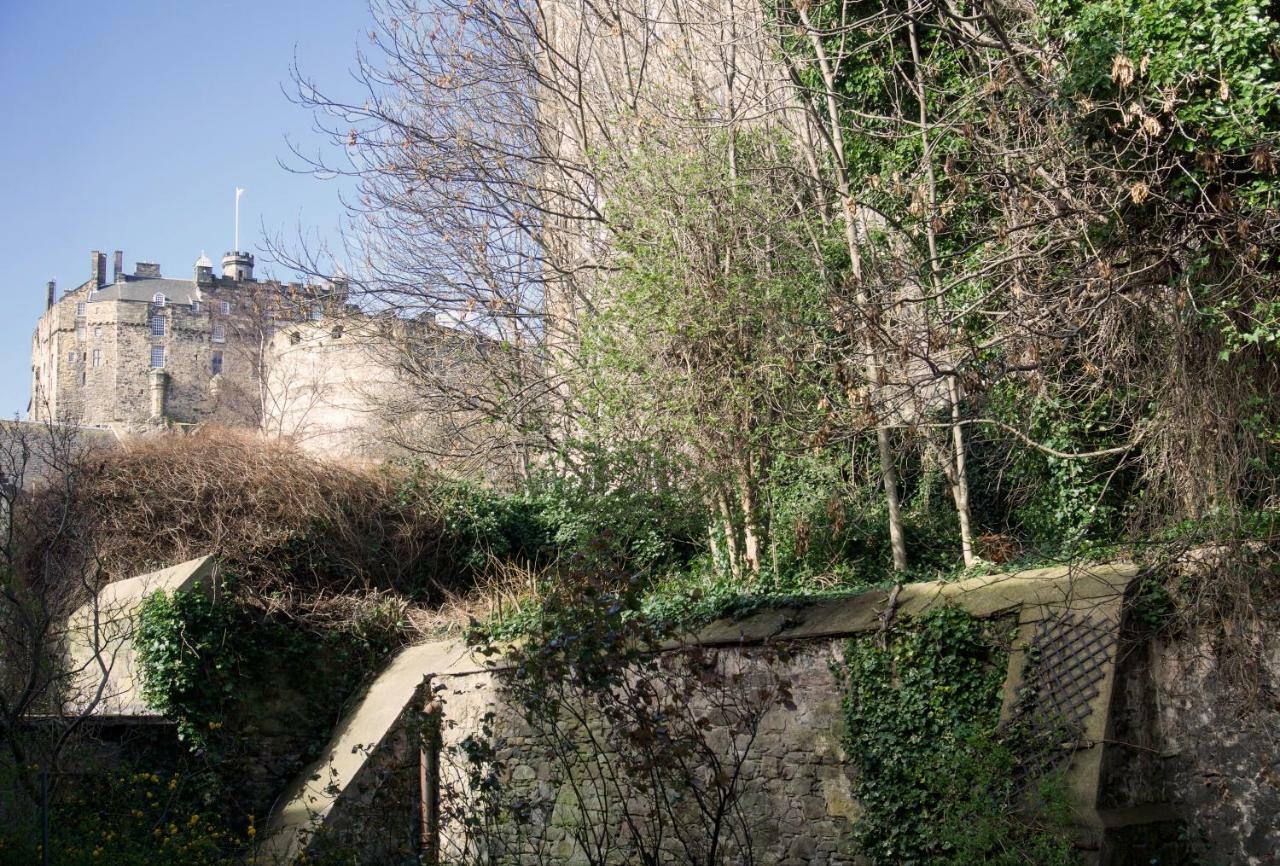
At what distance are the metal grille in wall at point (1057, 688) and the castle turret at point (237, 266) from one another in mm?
48549

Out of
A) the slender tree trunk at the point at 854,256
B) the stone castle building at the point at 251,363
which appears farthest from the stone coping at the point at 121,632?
the slender tree trunk at the point at 854,256

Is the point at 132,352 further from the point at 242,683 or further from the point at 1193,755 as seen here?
the point at 1193,755

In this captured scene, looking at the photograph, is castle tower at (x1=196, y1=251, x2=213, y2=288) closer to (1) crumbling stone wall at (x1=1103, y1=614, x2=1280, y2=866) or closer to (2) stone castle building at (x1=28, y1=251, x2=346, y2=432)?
(2) stone castle building at (x1=28, y1=251, x2=346, y2=432)

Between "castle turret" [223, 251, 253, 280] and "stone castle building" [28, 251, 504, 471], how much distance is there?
0.05 meters

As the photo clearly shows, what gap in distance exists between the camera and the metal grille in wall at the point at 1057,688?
6.92m

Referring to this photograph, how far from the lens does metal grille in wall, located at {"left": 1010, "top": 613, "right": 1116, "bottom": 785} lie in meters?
6.92

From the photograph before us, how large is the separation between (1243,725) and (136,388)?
4936cm

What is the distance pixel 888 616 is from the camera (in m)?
8.29

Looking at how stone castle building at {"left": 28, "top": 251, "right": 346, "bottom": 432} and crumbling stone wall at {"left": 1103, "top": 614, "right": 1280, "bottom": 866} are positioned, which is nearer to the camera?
crumbling stone wall at {"left": 1103, "top": 614, "right": 1280, "bottom": 866}

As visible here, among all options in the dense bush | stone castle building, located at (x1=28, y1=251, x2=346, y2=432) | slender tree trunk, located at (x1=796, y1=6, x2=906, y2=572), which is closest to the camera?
slender tree trunk, located at (x1=796, y1=6, x2=906, y2=572)

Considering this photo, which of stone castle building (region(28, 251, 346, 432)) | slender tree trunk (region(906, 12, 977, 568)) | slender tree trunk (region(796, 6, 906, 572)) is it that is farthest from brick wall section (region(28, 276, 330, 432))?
slender tree trunk (region(906, 12, 977, 568))

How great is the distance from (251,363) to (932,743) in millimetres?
32768

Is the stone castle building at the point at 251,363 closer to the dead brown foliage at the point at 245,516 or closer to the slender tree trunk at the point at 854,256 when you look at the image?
the dead brown foliage at the point at 245,516

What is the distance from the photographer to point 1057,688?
23.4ft
